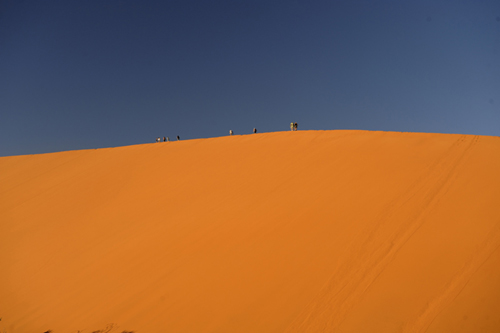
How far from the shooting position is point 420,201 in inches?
235

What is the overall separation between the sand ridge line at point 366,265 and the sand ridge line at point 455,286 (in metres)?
0.75

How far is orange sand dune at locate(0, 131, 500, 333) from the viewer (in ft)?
13.3

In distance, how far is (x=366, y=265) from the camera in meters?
4.60

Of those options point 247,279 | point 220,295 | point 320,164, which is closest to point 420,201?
point 320,164

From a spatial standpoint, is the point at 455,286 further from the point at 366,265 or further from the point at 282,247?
the point at 282,247

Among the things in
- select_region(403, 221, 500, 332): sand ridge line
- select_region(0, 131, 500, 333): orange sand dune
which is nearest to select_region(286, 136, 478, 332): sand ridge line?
select_region(0, 131, 500, 333): orange sand dune

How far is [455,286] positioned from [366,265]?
1164 millimetres

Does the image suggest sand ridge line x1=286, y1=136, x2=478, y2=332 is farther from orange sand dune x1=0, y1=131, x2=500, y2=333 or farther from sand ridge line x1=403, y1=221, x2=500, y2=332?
sand ridge line x1=403, y1=221, x2=500, y2=332

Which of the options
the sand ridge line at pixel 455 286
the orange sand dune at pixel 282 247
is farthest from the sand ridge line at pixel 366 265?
the sand ridge line at pixel 455 286

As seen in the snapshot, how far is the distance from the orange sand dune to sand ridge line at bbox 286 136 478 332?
0.07 feet

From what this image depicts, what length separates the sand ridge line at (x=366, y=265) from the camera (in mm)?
3949

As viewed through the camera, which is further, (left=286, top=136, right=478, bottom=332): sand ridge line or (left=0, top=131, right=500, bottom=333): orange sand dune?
(left=0, top=131, right=500, bottom=333): orange sand dune

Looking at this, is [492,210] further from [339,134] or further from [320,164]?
[339,134]

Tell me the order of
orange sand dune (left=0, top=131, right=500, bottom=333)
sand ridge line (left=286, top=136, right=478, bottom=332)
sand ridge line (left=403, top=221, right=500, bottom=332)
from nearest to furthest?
sand ridge line (left=403, top=221, right=500, bottom=332), sand ridge line (left=286, top=136, right=478, bottom=332), orange sand dune (left=0, top=131, right=500, bottom=333)
